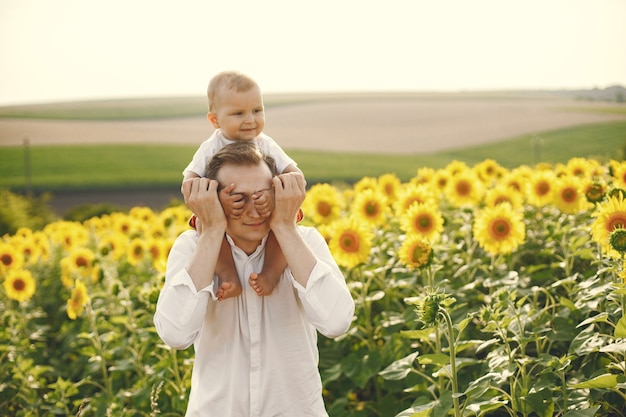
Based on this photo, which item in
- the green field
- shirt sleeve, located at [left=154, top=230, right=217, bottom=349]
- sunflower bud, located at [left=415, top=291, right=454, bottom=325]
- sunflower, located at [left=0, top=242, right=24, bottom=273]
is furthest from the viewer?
the green field

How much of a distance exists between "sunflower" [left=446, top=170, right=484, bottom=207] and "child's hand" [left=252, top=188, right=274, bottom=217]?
346 cm

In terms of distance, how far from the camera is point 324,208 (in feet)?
18.2

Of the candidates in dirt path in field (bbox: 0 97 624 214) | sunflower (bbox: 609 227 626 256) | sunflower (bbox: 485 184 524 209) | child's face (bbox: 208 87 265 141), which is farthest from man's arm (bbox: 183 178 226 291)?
dirt path in field (bbox: 0 97 624 214)

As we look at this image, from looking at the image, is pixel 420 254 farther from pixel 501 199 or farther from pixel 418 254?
pixel 501 199

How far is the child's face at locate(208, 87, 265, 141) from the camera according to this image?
3555 millimetres

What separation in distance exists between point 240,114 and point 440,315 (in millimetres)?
1442

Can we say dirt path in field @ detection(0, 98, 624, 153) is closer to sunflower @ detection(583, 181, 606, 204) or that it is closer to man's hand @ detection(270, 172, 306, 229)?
sunflower @ detection(583, 181, 606, 204)

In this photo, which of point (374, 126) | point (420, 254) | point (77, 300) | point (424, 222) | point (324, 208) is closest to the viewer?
point (420, 254)

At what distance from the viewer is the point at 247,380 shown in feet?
8.31

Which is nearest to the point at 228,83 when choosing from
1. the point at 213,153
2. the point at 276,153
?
the point at 213,153

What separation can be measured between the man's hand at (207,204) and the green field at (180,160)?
1287 inches

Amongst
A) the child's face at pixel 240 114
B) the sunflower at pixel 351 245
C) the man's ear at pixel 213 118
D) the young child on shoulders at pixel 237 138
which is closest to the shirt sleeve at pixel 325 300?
the young child on shoulders at pixel 237 138

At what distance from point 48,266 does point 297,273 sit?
618 cm

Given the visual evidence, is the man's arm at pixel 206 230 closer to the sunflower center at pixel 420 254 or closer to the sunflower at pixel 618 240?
the sunflower center at pixel 420 254
